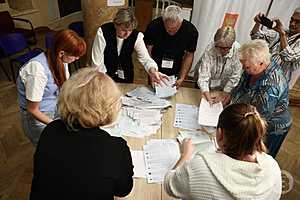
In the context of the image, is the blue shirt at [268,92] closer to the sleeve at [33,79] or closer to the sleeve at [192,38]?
the sleeve at [192,38]

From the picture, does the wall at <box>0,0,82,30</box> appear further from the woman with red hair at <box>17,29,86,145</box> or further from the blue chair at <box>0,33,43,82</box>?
the woman with red hair at <box>17,29,86,145</box>

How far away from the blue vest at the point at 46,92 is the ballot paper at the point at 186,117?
2.86 ft

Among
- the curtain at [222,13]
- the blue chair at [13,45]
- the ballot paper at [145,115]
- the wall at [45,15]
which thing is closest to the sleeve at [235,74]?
the ballot paper at [145,115]

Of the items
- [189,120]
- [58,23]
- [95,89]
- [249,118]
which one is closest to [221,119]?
[249,118]

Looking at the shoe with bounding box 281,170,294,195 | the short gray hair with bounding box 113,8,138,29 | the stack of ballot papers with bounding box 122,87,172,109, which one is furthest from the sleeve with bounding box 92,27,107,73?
→ the shoe with bounding box 281,170,294,195

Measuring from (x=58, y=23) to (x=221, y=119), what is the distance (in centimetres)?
552

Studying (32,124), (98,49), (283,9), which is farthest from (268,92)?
(283,9)

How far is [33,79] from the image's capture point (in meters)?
1.53

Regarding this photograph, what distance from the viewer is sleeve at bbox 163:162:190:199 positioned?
109cm

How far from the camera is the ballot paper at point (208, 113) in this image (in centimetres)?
186

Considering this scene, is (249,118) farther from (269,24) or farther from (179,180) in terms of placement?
(269,24)

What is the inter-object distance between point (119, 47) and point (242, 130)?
1.52 m

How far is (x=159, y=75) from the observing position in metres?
2.24

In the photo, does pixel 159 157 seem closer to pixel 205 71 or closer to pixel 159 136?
pixel 159 136
